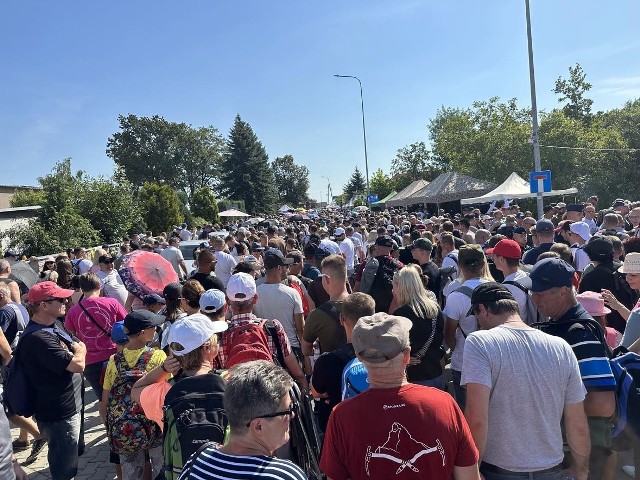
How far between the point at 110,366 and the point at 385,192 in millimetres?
61263

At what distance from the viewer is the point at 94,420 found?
6.25 metres

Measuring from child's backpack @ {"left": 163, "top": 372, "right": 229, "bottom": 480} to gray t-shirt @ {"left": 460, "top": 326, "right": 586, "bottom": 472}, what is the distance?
130cm

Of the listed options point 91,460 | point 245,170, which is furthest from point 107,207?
point 245,170

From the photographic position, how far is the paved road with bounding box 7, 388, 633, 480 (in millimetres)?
4492

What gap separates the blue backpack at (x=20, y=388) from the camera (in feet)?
12.7

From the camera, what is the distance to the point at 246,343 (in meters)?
3.51

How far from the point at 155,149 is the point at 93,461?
68254 millimetres

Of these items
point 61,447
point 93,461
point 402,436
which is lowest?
point 93,461

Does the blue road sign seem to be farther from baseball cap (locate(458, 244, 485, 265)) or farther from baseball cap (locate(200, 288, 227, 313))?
baseball cap (locate(200, 288, 227, 313))

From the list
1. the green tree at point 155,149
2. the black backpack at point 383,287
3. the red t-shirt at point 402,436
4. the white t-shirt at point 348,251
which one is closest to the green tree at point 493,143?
the white t-shirt at point 348,251

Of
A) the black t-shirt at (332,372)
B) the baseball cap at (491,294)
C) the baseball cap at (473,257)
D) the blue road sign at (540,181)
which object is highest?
the blue road sign at (540,181)

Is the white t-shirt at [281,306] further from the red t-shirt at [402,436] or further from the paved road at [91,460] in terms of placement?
the red t-shirt at [402,436]

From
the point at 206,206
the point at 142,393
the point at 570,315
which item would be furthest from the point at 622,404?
the point at 206,206

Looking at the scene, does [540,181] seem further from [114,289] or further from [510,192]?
[114,289]
